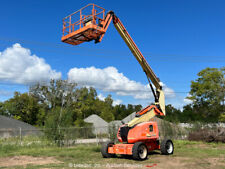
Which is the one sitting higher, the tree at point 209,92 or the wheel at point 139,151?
the tree at point 209,92

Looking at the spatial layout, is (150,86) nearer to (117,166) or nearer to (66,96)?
(117,166)

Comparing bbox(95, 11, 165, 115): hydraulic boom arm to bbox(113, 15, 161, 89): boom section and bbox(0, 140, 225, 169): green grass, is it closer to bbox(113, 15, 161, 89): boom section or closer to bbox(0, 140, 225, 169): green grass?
bbox(113, 15, 161, 89): boom section

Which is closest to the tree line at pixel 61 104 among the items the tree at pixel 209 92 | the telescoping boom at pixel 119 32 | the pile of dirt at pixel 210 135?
the tree at pixel 209 92

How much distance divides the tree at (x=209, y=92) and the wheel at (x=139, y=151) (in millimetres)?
26596

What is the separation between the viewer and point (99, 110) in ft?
233

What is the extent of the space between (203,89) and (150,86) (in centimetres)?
2440

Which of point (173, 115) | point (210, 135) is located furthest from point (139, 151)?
point (173, 115)

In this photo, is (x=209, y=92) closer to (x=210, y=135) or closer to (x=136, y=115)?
(x=210, y=135)

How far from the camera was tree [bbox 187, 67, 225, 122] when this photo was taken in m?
35.4

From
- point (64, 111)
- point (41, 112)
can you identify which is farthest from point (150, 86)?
point (41, 112)

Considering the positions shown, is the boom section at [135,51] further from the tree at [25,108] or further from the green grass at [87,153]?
the tree at [25,108]

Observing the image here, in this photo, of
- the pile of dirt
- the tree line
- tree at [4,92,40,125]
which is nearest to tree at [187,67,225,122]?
the tree line

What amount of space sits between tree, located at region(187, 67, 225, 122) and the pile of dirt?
1549 cm

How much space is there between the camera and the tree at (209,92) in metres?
35.4
